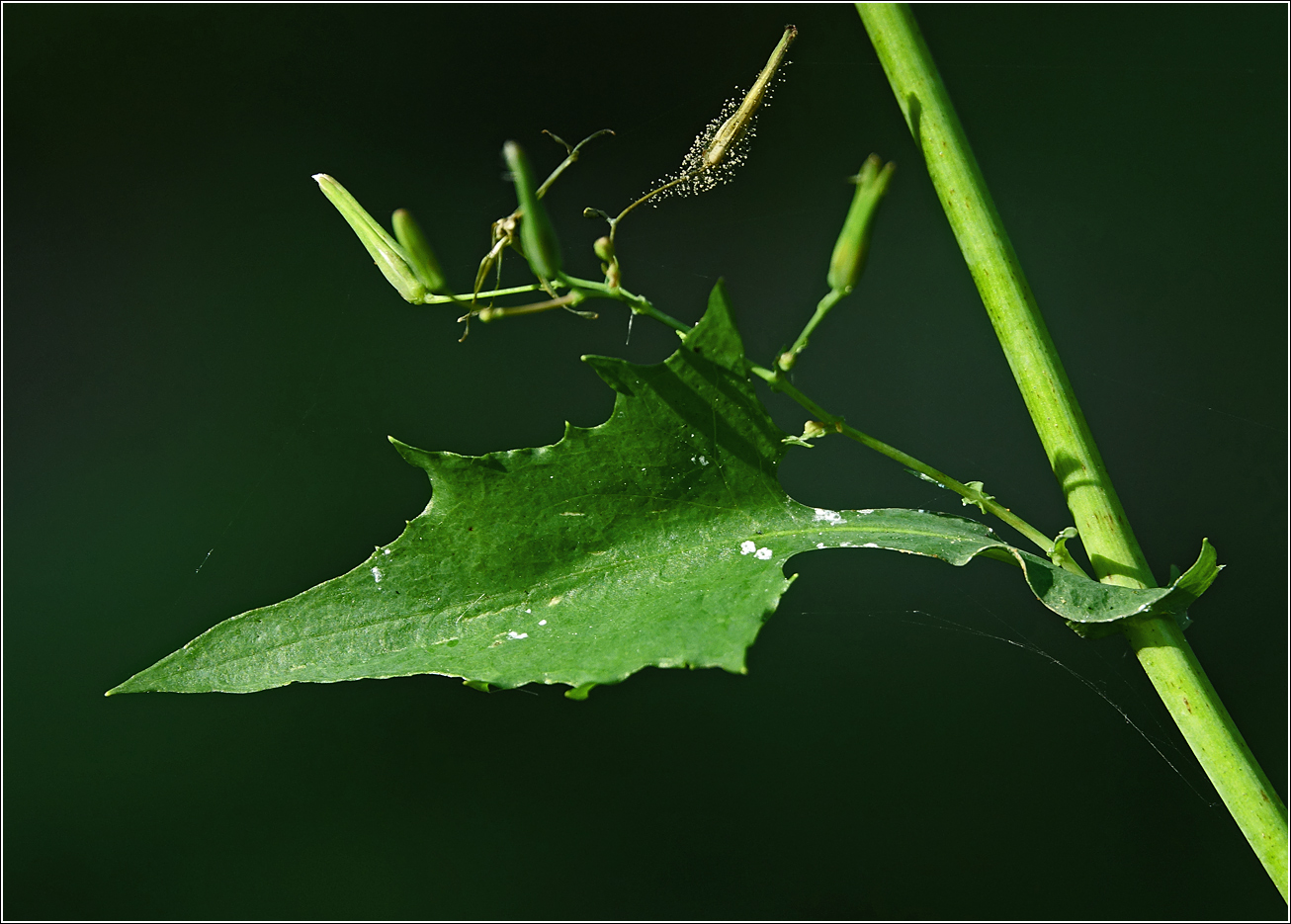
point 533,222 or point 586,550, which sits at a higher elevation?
point 533,222

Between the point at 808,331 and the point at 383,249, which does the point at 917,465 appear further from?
the point at 383,249

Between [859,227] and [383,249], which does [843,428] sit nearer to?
[859,227]

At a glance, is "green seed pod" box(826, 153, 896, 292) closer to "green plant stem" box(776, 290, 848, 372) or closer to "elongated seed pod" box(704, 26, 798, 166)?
"green plant stem" box(776, 290, 848, 372)

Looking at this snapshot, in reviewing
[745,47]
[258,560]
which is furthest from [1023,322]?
[258,560]

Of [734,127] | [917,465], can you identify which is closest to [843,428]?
[917,465]

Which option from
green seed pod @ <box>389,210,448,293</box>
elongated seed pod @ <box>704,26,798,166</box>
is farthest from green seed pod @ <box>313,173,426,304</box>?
elongated seed pod @ <box>704,26,798,166</box>

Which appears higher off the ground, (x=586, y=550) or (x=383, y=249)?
(x=383, y=249)

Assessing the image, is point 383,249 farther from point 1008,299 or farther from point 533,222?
point 1008,299
